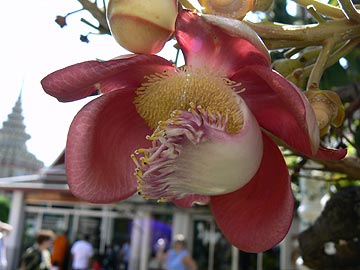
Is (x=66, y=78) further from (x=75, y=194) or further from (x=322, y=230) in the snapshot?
(x=322, y=230)

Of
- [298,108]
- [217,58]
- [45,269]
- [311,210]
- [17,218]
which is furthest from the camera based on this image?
[17,218]

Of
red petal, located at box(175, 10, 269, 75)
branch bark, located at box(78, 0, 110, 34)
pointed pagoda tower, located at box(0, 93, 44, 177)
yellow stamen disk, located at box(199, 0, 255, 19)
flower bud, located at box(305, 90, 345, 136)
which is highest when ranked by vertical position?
pointed pagoda tower, located at box(0, 93, 44, 177)

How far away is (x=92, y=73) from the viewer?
0.69m

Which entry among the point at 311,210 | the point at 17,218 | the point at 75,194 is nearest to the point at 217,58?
the point at 75,194

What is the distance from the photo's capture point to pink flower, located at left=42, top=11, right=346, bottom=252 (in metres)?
0.67

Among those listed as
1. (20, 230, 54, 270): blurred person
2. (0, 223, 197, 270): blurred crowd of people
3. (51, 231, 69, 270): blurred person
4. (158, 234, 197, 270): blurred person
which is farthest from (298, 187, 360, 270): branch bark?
(51, 231, 69, 270): blurred person

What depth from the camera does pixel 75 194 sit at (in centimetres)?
82

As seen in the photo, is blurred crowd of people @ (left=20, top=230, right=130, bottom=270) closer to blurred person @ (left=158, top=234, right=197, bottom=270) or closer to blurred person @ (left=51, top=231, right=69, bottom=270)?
blurred person @ (left=51, top=231, right=69, bottom=270)

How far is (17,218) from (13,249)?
4.56 feet

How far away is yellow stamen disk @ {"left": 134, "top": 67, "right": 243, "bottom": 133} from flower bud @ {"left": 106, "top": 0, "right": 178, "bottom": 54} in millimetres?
60

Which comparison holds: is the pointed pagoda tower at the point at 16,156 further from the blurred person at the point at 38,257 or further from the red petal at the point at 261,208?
the red petal at the point at 261,208

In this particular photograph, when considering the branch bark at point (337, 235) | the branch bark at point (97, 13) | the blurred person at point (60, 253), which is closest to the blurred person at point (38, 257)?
the blurred person at point (60, 253)

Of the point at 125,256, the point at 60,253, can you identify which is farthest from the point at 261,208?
the point at 125,256

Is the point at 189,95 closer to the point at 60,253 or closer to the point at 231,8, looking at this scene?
the point at 231,8
